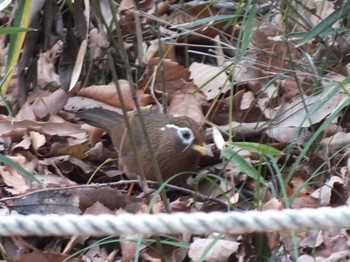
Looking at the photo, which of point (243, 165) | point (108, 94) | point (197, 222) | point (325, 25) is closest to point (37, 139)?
point (108, 94)

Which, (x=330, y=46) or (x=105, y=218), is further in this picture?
(x=330, y=46)

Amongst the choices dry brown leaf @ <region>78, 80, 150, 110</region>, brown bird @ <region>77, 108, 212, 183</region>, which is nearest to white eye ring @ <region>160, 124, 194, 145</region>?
brown bird @ <region>77, 108, 212, 183</region>

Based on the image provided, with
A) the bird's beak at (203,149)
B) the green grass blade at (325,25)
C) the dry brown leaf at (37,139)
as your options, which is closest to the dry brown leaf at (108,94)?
the dry brown leaf at (37,139)

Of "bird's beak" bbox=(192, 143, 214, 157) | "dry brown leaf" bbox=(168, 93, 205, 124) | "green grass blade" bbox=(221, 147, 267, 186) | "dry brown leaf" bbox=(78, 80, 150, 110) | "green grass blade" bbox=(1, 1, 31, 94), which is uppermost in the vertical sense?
"green grass blade" bbox=(1, 1, 31, 94)

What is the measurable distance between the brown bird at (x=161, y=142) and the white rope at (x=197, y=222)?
231 cm

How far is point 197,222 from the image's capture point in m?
1.68

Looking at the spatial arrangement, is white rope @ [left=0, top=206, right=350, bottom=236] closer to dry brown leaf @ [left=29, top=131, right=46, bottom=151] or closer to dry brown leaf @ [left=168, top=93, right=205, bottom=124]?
dry brown leaf @ [left=29, top=131, right=46, bottom=151]

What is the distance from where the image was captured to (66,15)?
16.6 feet

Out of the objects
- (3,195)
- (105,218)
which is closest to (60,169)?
(3,195)

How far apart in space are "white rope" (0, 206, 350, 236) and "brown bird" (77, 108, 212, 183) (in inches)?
91.1

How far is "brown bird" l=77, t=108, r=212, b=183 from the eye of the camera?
4.18m

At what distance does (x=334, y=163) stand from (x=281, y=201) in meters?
0.59

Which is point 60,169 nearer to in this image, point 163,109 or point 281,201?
point 163,109

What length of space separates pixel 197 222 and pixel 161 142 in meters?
2.68
